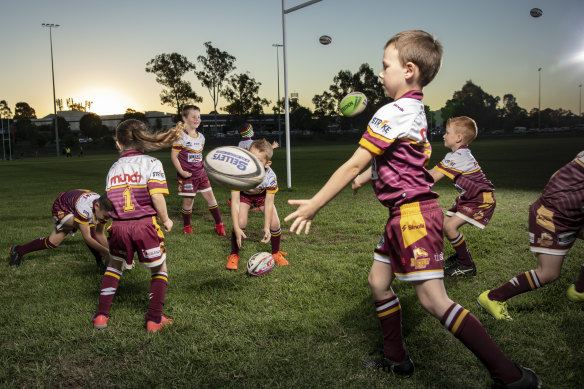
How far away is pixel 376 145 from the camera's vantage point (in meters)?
2.26

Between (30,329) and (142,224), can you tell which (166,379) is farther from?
(30,329)

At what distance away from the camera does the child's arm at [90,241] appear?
15.9 ft

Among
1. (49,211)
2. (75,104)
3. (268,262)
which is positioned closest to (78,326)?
(268,262)

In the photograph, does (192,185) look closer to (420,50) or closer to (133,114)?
(420,50)

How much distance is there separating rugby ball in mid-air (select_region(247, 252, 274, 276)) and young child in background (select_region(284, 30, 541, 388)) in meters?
2.35

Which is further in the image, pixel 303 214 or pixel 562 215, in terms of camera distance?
pixel 562 215

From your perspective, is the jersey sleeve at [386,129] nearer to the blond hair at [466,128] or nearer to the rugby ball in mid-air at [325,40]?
the blond hair at [466,128]

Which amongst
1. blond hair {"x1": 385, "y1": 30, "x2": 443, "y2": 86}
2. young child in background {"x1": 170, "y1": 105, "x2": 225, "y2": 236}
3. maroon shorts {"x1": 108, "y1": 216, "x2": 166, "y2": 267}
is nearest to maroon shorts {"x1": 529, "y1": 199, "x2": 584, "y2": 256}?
blond hair {"x1": 385, "y1": 30, "x2": 443, "y2": 86}

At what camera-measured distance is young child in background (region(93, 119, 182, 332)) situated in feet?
11.4

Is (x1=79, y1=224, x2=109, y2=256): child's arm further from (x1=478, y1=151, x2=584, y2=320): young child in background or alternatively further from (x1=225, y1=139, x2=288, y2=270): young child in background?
(x1=478, y1=151, x2=584, y2=320): young child in background

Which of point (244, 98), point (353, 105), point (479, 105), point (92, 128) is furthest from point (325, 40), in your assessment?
point (479, 105)

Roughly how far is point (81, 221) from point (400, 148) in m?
4.06

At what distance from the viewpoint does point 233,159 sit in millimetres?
3623

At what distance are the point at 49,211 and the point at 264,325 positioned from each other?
347 inches
